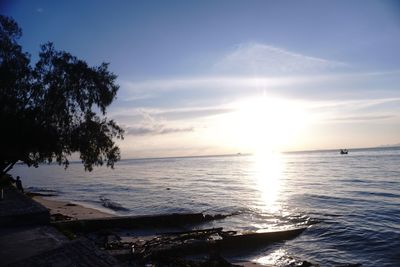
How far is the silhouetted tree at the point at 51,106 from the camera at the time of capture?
20391 millimetres

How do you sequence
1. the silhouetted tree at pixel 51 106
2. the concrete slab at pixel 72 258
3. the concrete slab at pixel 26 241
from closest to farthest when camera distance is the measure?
the concrete slab at pixel 72 258
the concrete slab at pixel 26 241
the silhouetted tree at pixel 51 106

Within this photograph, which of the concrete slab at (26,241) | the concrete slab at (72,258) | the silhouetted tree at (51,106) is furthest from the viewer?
the silhouetted tree at (51,106)

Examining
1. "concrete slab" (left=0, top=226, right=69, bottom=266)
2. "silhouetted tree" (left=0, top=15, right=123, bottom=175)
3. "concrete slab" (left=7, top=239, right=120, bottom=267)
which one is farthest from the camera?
"silhouetted tree" (left=0, top=15, right=123, bottom=175)

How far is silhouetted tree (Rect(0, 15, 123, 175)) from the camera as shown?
20391 millimetres

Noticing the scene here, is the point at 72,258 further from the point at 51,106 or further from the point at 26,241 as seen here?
the point at 51,106

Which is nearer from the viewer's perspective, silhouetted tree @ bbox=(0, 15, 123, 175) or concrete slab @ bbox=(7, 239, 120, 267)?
concrete slab @ bbox=(7, 239, 120, 267)

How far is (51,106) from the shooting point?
72.0 feet

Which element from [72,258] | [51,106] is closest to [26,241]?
[72,258]

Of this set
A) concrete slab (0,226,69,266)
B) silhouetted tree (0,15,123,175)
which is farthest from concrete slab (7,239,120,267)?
silhouetted tree (0,15,123,175)

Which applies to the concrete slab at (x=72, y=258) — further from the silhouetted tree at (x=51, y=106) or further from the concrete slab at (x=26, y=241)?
the silhouetted tree at (x=51, y=106)

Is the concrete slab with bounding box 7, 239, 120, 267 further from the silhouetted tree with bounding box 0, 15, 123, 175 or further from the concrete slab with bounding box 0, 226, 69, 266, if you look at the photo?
the silhouetted tree with bounding box 0, 15, 123, 175

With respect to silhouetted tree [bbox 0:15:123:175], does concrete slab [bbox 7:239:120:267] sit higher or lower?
lower

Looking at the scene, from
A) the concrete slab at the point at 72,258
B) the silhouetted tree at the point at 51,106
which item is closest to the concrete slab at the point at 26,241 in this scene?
the concrete slab at the point at 72,258

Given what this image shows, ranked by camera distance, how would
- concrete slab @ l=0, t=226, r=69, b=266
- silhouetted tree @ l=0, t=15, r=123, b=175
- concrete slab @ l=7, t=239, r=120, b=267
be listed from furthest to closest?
silhouetted tree @ l=0, t=15, r=123, b=175 → concrete slab @ l=0, t=226, r=69, b=266 → concrete slab @ l=7, t=239, r=120, b=267
